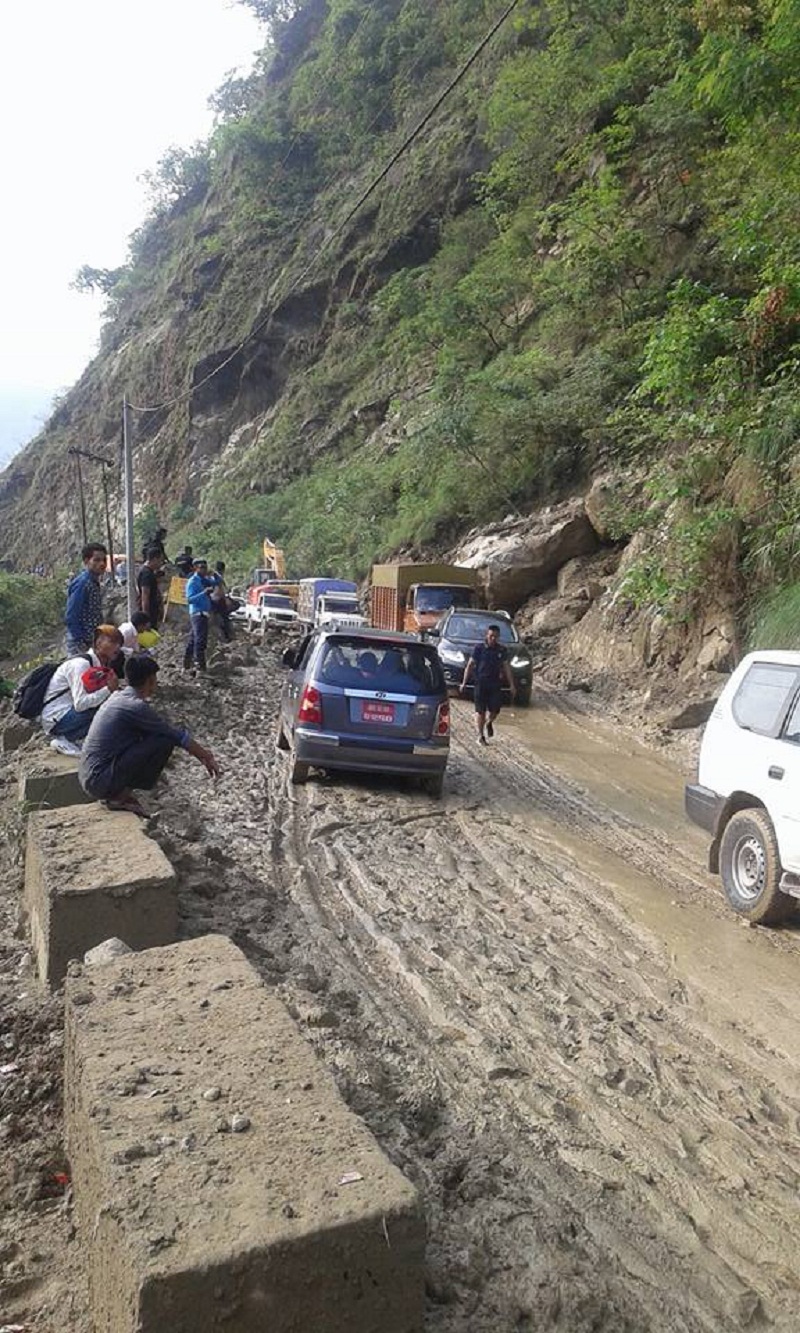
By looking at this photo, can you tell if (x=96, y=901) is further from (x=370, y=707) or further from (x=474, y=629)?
(x=474, y=629)

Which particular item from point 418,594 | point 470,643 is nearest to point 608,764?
point 470,643

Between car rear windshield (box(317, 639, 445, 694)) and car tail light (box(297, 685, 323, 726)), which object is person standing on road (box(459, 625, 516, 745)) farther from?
car tail light (box(297, 685, 323, 726))

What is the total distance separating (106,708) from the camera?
248 inches

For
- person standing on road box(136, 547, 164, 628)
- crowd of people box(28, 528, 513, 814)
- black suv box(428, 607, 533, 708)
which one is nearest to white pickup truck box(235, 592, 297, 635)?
black suv box(428, 607, 533, 708)

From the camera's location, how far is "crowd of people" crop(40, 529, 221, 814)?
6.18 metres

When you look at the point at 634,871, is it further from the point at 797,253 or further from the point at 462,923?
the point at 797,253

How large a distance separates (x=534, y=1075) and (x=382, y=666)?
593 centimetres

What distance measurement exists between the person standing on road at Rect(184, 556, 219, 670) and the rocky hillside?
22.0 feet

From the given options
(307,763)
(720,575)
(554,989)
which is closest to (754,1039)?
(554,989)

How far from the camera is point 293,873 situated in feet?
22.3

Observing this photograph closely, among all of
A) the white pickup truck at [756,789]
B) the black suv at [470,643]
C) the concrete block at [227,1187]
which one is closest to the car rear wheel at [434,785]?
the white pickup truck at [756,789]

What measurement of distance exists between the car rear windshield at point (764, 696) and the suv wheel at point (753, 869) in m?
0.61

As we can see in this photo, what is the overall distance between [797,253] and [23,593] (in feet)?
86.5

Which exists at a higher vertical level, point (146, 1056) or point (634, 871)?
point (146, 1056)
